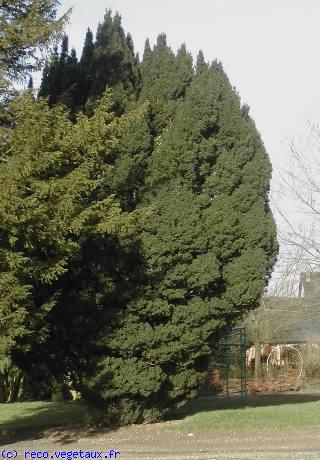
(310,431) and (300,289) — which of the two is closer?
(310,431)

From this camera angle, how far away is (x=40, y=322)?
1016cm

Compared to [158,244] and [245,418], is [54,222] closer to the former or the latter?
[158,244]

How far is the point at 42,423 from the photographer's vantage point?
15.1 metres

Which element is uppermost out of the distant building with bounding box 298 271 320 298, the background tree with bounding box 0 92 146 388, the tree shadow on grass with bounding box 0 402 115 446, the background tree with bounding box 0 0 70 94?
the background tree with bounding box 0 0 70 94

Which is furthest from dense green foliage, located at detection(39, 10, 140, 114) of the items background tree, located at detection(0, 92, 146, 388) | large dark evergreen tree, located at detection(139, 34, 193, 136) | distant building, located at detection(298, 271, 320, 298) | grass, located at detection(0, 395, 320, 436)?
distant building, located at detection(298, 271, 320, 298)

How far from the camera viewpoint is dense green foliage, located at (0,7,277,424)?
11898mm

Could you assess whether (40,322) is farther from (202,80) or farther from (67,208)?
(202,80)

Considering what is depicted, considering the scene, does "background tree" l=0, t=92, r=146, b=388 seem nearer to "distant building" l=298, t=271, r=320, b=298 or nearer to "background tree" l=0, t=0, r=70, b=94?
"background tree" l=0, t=0, r=70, b=94

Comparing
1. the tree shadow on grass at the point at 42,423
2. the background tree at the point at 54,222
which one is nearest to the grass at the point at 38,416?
the tree shadow on grass at the point at 42,423

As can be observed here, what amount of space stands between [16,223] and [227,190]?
563 centimetres

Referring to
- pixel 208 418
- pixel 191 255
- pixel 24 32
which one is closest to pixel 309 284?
pixel 208 418

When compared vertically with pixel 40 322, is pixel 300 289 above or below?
above

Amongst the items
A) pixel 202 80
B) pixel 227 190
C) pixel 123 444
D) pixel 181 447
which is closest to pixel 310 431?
pixel 181 447

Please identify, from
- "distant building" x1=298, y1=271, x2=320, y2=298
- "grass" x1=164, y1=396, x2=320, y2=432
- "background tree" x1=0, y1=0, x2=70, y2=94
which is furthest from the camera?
"distant building" x1=298, y1=271, x2=320, y2=298
